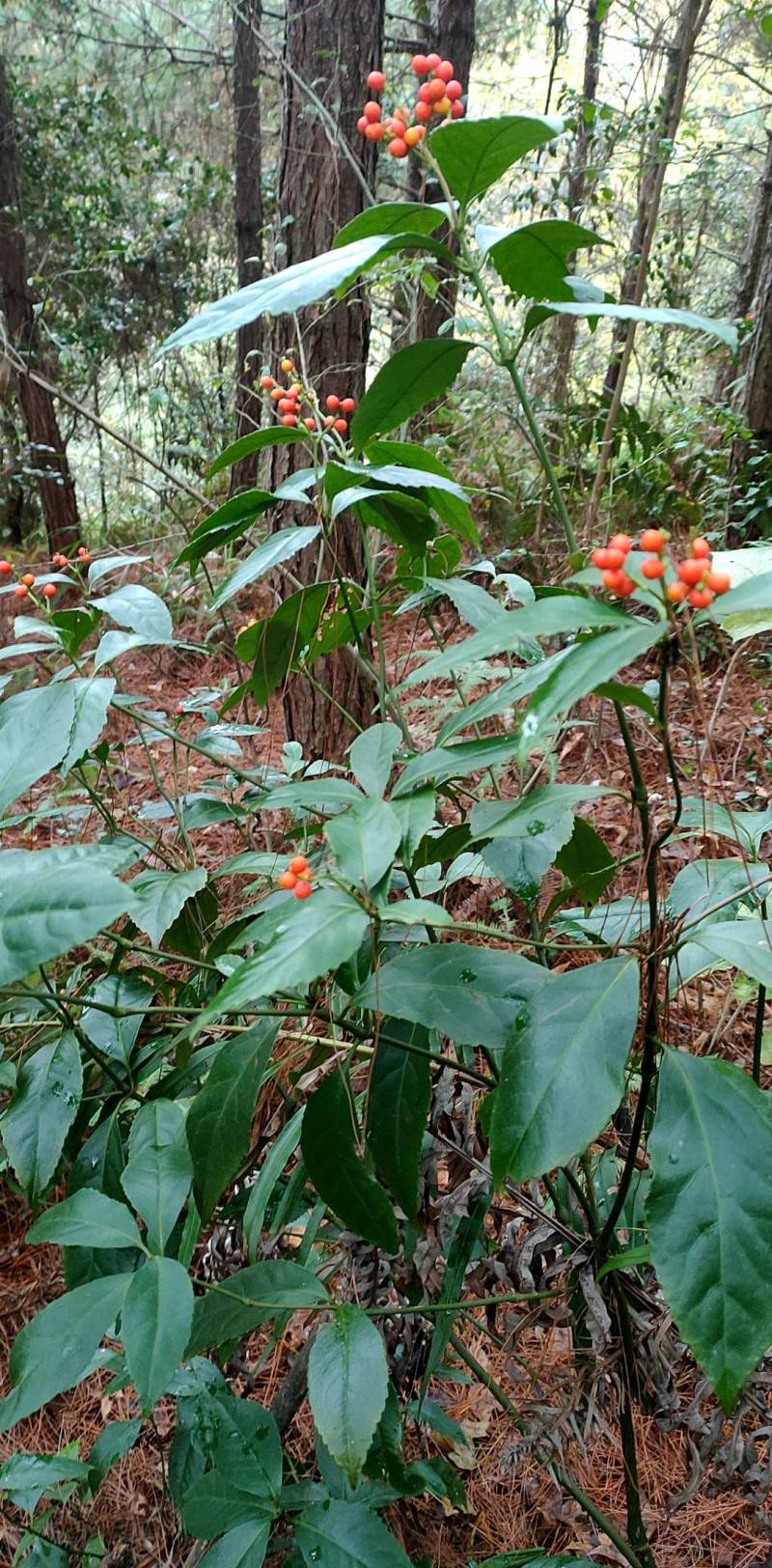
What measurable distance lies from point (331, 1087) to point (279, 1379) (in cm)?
115

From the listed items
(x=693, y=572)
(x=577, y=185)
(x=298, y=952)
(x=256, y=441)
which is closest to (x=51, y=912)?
(x=298, y=952)

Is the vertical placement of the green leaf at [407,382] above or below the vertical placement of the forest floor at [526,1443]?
above

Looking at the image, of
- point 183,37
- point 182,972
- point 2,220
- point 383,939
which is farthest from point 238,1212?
point 183,37

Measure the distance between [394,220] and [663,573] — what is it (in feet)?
1.33

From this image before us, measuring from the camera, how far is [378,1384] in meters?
Answer: 0.76

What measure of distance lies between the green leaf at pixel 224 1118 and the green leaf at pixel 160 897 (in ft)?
0.55

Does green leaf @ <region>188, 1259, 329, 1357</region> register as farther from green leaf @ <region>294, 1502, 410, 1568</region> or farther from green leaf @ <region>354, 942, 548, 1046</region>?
green leaf @ <region>354, 942, 548, 1046</region>

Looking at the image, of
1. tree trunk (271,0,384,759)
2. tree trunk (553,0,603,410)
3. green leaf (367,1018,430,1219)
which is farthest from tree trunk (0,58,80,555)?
green leaf (367,1018,430,1219)

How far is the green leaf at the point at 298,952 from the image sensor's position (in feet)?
1.55

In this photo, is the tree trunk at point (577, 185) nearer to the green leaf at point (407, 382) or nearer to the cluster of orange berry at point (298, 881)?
the green leaf at point (407, 382)

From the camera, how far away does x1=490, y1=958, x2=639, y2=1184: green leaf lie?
61 cm

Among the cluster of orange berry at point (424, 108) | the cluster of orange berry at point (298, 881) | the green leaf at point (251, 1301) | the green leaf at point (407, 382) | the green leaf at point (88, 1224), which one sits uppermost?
the cluster of orange berry at point (424, 108)

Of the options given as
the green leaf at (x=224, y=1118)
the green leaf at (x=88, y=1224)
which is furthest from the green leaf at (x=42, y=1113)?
the green leaf at (x=224, y=1118)

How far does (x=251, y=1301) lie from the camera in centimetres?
84
